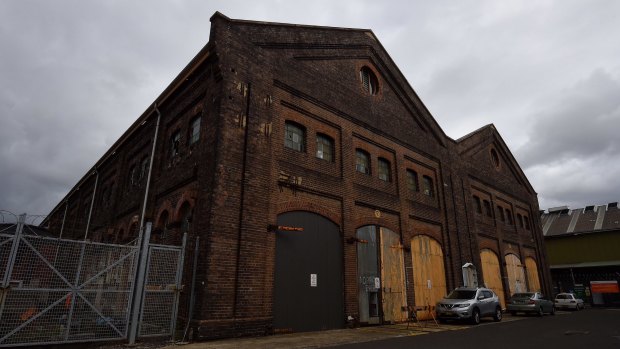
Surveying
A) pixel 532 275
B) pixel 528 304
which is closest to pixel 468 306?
pixel 528 304

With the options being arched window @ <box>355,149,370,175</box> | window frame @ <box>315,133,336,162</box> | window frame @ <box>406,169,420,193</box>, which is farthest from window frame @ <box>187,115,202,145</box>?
window frame @ <box>406,169,420,193</box>

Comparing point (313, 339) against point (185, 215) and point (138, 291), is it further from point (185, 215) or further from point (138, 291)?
point (185, 215)

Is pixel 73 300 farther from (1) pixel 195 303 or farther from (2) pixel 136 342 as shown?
(1) pixel 195 303

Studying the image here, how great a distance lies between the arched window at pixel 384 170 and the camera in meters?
17.1

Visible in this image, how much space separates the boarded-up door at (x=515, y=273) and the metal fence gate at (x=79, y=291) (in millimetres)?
22335

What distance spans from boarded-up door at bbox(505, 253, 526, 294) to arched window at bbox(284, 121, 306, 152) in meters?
18.4

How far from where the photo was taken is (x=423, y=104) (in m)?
20.8

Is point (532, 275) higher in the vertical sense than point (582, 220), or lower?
lower

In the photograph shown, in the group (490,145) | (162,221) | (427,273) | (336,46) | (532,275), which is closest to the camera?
(162,221)

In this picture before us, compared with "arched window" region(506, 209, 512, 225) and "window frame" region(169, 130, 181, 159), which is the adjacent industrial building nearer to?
"arched window" region(506, 209, 512, 225)

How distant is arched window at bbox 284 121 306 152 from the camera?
527 inches

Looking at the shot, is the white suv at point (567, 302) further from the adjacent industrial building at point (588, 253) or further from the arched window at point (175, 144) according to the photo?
the arched window at point (175, 144)

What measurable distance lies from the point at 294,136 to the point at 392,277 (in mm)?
7017

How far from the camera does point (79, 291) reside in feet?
27.2
